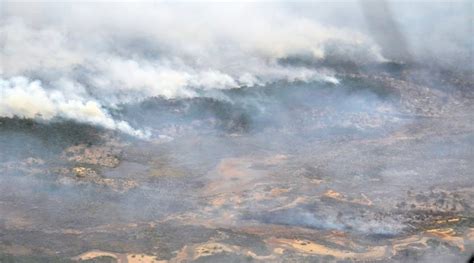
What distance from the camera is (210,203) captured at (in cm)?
4491

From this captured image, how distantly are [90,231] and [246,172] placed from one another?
15.1 m

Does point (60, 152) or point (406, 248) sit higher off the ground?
point (60, 152)

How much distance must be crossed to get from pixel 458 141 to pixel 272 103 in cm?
1846

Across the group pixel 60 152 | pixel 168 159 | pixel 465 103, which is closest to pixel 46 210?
pixel 60 152

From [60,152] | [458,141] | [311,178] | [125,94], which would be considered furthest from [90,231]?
[458,141]

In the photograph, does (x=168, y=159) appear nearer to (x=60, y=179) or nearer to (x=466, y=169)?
(x=60, y=179)

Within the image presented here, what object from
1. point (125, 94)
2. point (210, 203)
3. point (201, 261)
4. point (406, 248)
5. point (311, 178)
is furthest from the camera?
point (125, 94)

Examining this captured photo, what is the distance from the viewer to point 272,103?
210 ft

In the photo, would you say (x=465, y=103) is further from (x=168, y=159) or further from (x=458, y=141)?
(x=168, y=159)

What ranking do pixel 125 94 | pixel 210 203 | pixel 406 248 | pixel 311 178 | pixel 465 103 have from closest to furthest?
pixel 406 248, pixel 210 203, pixel 311 178, pixel 125 94, pixel 465 103

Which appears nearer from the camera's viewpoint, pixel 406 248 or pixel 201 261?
pixel 201 261

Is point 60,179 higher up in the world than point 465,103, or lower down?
lower down

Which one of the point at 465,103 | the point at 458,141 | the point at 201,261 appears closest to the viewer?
the point at 201,261

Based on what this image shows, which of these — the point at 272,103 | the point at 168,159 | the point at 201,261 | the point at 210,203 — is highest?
the point at 272,103
